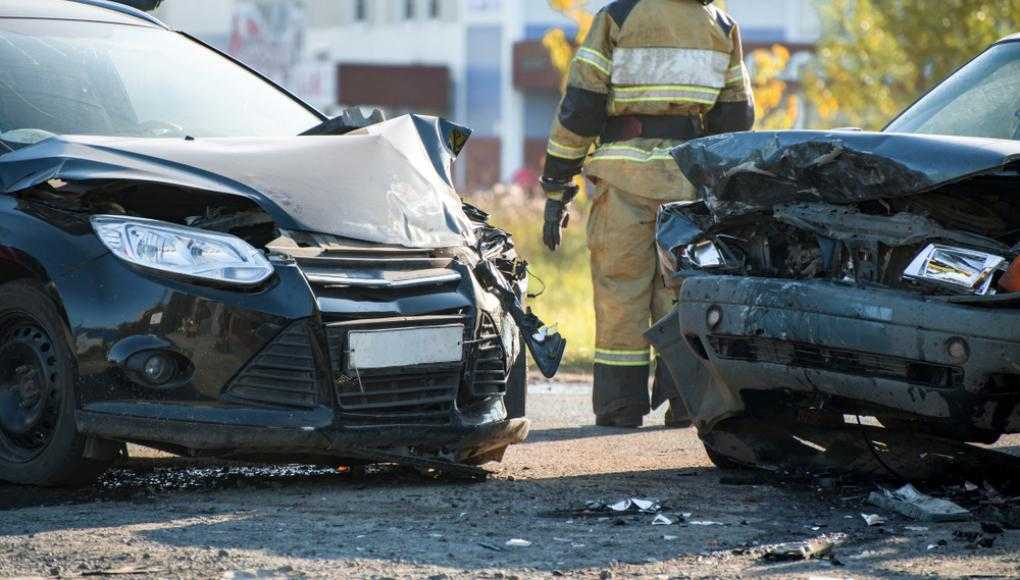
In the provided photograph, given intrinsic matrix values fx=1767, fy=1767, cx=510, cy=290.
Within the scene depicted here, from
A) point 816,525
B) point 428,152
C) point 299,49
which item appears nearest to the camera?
point 816,525

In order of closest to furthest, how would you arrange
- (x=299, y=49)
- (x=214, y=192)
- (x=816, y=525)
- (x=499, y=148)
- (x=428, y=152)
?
(x=816, y=525) → (x=214, y=192) → (x=428, y=152) → (x=299, y=49) → (x=499, y=148)

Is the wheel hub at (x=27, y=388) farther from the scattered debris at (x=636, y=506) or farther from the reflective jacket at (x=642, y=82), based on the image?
the reflective jacket at (x=642, y=82)

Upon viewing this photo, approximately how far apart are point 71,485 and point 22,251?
749 mm

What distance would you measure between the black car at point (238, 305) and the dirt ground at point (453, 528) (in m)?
0.18

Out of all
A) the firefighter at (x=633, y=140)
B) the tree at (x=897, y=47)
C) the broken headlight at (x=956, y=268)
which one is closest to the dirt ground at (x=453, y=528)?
the broken headlight at (x=956, y=268)

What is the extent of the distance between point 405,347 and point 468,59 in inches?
1453

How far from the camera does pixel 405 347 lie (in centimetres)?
552

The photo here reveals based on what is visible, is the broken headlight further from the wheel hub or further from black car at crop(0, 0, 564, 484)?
the wheel hub

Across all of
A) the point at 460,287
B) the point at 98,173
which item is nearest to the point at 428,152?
the point at 460,287

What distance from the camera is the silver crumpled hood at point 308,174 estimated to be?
18.2ft

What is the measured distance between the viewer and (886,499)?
5488 millimetres

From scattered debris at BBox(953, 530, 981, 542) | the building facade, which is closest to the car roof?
scattered debris at BBox(953, 530, 981, 542)

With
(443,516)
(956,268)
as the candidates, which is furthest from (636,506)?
(956,268)

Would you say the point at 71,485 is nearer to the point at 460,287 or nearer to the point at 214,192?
the point at 214,192
